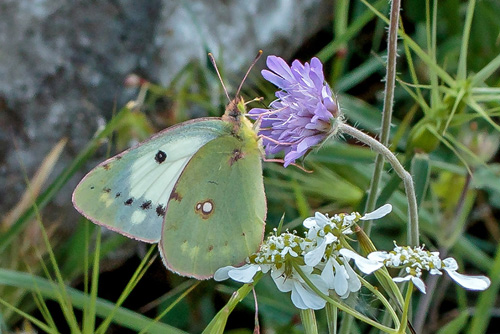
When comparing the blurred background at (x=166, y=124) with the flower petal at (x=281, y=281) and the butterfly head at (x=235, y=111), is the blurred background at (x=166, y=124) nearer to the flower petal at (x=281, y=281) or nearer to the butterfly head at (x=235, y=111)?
the butterfly head at (x=235, y=111)

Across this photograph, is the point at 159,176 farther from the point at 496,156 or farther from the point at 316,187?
the point at 496,156

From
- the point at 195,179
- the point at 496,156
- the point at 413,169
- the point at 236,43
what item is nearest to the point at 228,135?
the point at 195,179

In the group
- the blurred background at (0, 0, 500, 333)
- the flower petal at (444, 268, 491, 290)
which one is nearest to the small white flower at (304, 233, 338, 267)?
the flower petal at (444, 268, 491, 290)

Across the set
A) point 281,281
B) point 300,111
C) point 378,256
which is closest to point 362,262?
point 378,256

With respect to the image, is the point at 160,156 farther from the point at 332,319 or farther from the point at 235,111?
the point at 332,319

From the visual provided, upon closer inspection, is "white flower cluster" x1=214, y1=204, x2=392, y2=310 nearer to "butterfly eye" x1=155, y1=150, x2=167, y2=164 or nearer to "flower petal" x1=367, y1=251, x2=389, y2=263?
"flower petal" x1=367, y1=251, x2=389, y2=263

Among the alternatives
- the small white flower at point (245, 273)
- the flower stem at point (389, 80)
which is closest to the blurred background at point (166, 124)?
the flower stem at point (389, 80)

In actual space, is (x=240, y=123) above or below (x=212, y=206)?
above
